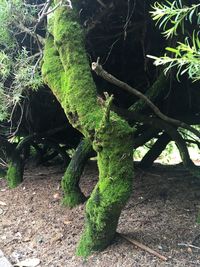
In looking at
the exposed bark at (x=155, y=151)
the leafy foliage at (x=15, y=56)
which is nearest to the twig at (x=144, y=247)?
the leafy foliage at (x=15, y=56)

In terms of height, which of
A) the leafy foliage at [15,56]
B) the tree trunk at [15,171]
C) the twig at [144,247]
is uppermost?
the leafy foliage at [15,56]

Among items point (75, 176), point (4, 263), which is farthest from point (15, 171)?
point (4, 263)

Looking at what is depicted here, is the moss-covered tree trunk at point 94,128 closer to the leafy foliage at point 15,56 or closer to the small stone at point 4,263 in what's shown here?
the leafy foliage at point 15,56

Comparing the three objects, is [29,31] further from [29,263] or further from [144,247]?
[144,247]

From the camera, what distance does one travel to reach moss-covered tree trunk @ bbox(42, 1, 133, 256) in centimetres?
362

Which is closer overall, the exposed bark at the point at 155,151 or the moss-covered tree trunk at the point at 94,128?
the moss-covered tree trunk at the point at 94,128

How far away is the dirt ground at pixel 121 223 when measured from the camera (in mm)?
3918

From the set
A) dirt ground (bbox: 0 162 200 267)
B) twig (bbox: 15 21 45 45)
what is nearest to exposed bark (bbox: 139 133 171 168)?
dirt ground (bbox: 0 162 200 267)

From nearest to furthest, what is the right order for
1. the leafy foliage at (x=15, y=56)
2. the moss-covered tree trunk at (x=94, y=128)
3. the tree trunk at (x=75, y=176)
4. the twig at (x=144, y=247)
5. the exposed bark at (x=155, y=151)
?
the moss-covered tree trunk at (x=94, y=128) < the twig at (x=144, y=247) < the leafy foliage at (x=15, y=56) < the tree trunk at (x=75, y=176) < the exposed bark at (x=155, y=151)

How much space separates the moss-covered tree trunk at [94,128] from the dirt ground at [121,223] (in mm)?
286

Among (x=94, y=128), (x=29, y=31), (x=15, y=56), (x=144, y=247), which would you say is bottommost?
(x=144, y=247)

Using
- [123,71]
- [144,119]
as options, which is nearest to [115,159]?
[144,119]

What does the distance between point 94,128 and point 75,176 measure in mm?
1643

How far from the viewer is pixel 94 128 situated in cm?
369
